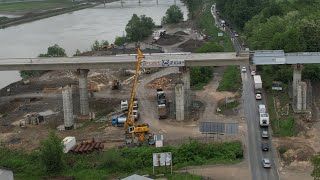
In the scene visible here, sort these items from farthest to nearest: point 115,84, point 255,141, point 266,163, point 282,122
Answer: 1. point 115,84
2. point 282,122
3. point 255,141
4. point 266,163

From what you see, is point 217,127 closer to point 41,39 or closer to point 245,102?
point 245,102

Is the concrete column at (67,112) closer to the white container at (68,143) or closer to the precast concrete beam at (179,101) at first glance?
the white container at (68,143)

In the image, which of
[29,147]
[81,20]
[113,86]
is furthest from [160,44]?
[81,20]

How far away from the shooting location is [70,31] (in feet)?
305

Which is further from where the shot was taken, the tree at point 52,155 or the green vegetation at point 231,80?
the green vegetation at point 231,80

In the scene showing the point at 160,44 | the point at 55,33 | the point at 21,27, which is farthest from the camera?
the point at 21,27

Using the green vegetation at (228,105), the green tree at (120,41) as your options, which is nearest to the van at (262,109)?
the green vegetation at (228,105)

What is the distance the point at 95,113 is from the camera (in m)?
38.2

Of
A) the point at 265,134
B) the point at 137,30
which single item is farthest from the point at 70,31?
the point at 265,134

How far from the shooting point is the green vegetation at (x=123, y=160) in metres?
27.8

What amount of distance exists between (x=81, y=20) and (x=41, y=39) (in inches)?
952

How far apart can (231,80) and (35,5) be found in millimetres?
97243

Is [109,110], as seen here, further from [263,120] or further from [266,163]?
[266,163]

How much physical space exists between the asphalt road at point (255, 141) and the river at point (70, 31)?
29388 millimetres
